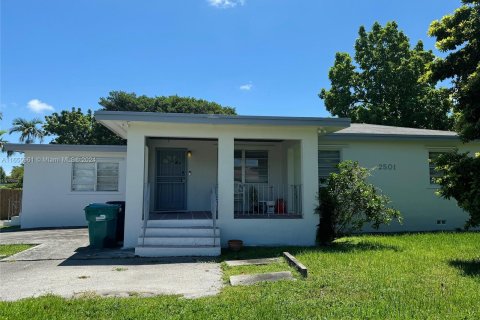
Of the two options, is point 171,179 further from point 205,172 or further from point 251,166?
point 251,166

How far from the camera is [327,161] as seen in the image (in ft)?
41.2

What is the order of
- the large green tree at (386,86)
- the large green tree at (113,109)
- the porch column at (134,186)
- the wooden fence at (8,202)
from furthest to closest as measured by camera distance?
the large green tree at (113,109) → the large green tree at (386,86) → the wooden fence at (8,202) → the porch column at (134,186)

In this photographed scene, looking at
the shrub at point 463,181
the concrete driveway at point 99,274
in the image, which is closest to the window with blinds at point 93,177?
the concrete driveway at point 99,274

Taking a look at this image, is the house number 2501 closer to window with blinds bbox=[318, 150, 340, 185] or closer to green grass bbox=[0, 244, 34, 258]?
window with blinds bbox=[318, 150, 340, 185]

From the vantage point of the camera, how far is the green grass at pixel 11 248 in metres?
9.12

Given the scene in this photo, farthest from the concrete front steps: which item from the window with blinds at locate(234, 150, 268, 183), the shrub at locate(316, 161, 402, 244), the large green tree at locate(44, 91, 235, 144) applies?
the large green tree at locate(44, 91, 235, 144)

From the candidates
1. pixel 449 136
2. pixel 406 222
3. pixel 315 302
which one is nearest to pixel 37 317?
pixel 315 302

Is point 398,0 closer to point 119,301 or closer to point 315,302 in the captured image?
point 315,302

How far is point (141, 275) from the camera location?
694 centimetres

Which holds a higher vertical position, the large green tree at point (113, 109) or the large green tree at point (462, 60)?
the large green tree at point (113, 109)

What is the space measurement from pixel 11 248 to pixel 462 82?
11.2m

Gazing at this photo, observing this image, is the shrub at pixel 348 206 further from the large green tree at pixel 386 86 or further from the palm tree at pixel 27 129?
the palm tree at pixel 27 129

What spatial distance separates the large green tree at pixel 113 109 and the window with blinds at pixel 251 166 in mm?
20772

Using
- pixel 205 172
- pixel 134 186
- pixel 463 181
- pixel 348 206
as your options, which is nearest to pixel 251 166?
pixel 205 172
